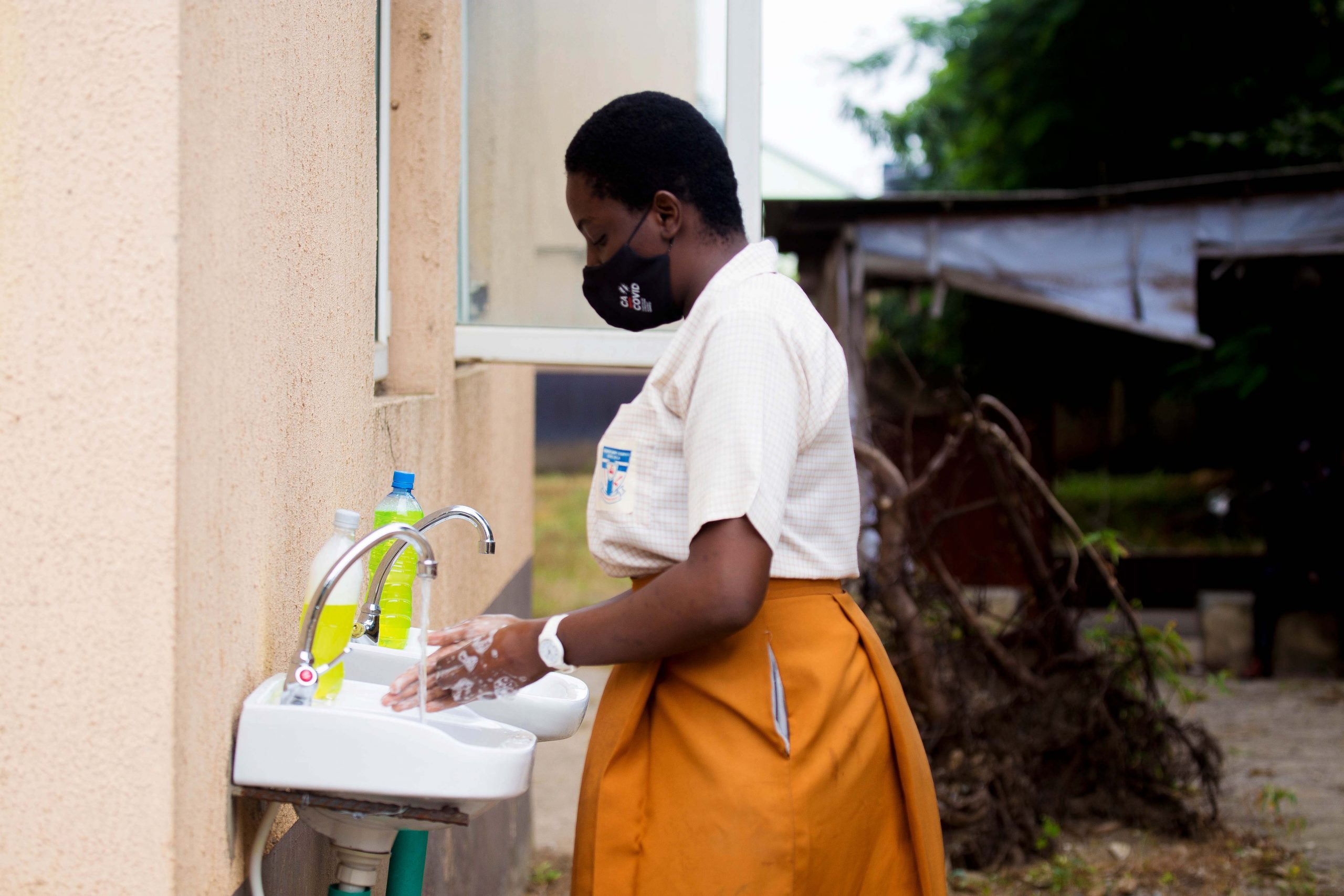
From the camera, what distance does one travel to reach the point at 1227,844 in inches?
183

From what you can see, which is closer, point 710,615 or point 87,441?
point 87,441

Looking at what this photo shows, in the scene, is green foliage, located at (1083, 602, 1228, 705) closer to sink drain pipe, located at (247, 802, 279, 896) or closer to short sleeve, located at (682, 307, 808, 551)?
short sleeve, located at (682, 307, 808, 551)

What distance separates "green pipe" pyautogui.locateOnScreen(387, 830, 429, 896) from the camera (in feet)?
6.05

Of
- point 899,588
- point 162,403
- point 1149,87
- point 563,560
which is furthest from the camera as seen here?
point 563,560

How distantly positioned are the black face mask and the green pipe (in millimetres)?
846

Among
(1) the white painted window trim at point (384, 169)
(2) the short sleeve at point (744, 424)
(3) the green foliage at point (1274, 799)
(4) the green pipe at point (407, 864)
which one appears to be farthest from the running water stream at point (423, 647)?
(3) the green foliage at point (1274, 799)

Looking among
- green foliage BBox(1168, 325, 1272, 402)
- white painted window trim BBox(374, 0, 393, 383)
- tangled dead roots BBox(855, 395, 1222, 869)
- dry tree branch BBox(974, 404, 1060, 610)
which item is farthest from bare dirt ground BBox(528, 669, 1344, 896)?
green foliage BBox(1168, 325, 1272, 402)

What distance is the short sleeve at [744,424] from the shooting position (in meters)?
1.39

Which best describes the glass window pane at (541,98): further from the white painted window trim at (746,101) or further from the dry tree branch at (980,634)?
the dry tree branch at (980,634)

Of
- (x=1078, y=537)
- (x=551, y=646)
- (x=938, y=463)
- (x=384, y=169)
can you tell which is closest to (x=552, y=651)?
(x=551, y=646)

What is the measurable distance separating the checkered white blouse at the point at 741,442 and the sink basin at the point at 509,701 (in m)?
0.32

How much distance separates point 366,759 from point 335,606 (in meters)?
0.23

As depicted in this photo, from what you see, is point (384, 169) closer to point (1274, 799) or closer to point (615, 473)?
point (615, 473)

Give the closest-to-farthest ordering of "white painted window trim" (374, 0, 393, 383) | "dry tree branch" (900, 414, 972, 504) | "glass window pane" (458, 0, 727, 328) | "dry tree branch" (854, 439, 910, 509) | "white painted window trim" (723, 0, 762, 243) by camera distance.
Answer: "white painted window trim" (374, 0, 393, 383)
"white painted window trim" (723, 0, 762, 243)
"glass window pane" (458, 0, 727, 328)
"dry tree branch" (900, 414, 972, 504)
"dry tree branch" (854, 439, 910, 509)
